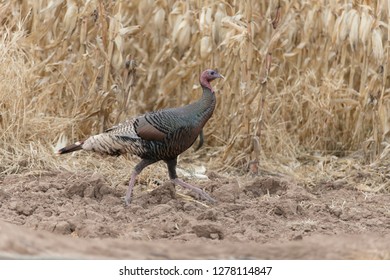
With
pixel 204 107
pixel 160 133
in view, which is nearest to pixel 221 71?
pixel 204 107

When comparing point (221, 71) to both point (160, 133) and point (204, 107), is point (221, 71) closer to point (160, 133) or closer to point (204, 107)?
point (204, 107)

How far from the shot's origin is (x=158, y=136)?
5531 millimetres

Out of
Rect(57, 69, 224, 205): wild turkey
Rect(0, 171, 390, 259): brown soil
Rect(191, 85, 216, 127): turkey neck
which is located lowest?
Rect(0, 171, 390, 259): brown soil

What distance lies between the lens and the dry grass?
21.2ft

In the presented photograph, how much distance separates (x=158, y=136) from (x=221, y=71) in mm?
1699

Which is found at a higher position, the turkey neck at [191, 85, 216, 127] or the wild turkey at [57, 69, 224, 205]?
the turkey neck at [191, 85, 216, 127]

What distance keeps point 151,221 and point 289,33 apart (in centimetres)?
259

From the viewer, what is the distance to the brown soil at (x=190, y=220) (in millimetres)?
4052

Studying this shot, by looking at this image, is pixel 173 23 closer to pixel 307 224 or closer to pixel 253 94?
pixel 253 94

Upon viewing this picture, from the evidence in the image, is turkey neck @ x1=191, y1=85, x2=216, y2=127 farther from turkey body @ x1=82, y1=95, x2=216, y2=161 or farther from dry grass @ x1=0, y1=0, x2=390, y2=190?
dry grass @ x1=0, y1=0, x2=390, y2=190

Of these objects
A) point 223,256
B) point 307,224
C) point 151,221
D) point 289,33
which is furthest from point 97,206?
point 289,33

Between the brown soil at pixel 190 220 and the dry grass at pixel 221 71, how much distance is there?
474 millimetres

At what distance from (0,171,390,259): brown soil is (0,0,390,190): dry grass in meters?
0.47

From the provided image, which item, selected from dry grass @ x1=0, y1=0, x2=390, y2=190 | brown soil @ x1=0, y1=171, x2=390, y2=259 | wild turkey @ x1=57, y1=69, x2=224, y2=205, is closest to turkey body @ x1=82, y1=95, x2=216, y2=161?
wild turkey @ x1=57, y1=69, x2=224, y2=205
